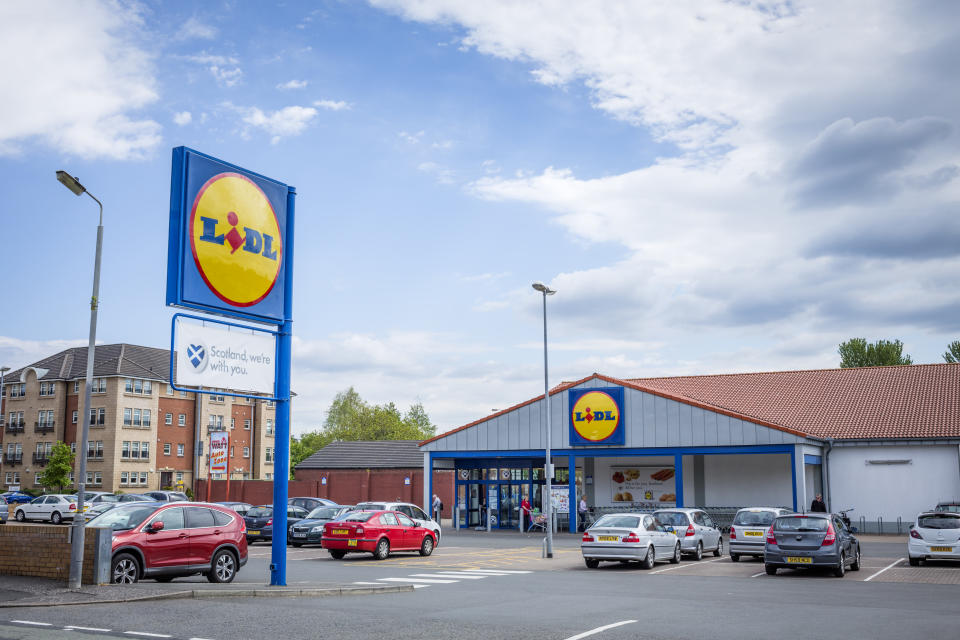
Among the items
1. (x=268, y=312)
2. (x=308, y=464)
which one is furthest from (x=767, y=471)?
(x=308, y=464)

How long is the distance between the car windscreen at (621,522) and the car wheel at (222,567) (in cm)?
994

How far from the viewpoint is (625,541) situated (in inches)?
928

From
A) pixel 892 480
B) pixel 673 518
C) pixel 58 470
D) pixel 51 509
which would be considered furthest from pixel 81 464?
pixel 58 470

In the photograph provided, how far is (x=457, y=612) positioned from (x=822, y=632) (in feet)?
17.6

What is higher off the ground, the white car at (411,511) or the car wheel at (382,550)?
the white car at (411,511)

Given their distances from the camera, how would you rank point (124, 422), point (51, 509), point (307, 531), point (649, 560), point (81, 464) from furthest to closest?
point (124, 422)
point (51, 509)
point (307, 531)
point (649, 560)
point (81, 464)

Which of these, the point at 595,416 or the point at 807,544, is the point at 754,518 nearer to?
the point at 807,544

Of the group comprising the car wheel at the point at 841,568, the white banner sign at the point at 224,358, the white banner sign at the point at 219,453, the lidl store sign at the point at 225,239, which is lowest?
the car wheel at the point at 841,568

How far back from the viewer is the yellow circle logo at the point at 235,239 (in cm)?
1720

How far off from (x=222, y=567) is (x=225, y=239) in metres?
6.54

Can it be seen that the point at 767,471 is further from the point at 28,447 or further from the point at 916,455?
the point at 28,447

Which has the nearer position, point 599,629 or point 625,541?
point 599,629

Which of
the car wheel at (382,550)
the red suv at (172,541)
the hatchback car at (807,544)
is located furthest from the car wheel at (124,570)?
the hatchback car at (807,544)

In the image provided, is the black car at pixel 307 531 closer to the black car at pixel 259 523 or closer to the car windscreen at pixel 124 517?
the black car at pixel 259 523
